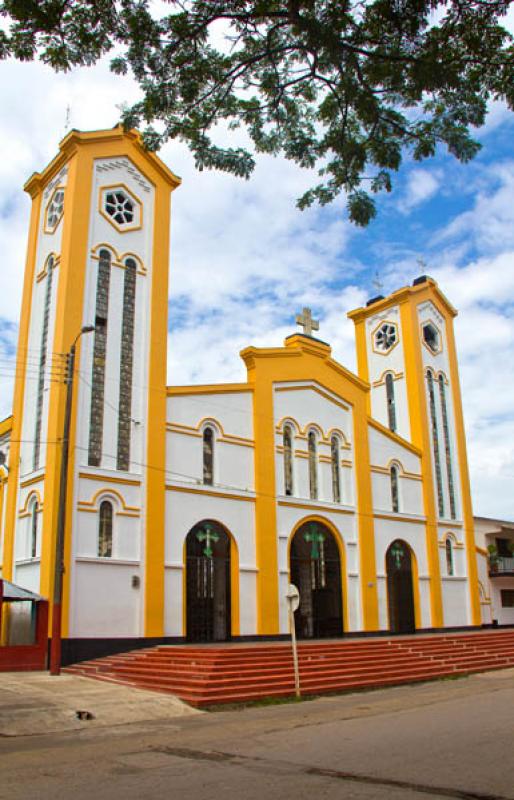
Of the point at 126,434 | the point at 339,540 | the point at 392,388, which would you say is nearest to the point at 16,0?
the point at 126,434

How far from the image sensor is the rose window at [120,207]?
77.6 feet

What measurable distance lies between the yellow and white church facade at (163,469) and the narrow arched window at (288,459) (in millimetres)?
74

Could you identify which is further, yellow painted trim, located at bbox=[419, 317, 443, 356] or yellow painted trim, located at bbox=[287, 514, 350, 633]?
yellow painted trim, located at bbox=[419, 317, 443, 356]

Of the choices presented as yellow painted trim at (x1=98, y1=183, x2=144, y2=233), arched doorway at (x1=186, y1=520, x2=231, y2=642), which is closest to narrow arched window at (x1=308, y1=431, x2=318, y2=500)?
arched doorway at (x1=186, y1=520, x2=231, y2=642)

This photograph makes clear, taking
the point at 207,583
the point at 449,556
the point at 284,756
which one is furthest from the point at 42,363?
the point at 449,556

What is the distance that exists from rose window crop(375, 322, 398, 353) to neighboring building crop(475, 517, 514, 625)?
9977 millimetres

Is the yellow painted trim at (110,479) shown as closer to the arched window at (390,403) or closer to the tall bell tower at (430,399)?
the tall bell tower at (430,399)

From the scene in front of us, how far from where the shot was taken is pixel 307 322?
29.0 metres

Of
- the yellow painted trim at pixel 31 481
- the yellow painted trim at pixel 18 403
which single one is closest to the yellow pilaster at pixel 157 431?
the yellow painted trim at pixel 31 481

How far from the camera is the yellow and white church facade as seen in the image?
20641 mm

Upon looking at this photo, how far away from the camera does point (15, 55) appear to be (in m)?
8.03

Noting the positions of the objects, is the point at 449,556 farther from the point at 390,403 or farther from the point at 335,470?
the point at 335,470

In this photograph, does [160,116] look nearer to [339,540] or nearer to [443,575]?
[339,540]

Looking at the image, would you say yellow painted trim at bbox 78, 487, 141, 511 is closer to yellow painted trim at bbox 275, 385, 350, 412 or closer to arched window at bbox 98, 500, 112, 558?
arched window at bbox 98, 500, 112, 558
